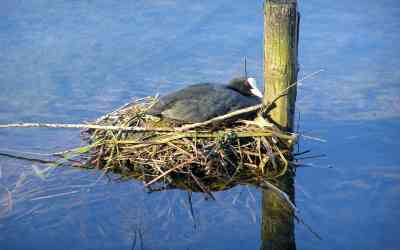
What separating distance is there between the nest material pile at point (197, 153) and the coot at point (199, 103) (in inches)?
4.7

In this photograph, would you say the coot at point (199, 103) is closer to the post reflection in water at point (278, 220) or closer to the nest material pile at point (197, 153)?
the nest material pile at point (197, 153)

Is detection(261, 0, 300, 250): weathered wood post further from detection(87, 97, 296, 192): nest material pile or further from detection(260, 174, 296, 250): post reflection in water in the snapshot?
detection(87, 97, 296, 192): nest material pile

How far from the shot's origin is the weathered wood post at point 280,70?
6.21m

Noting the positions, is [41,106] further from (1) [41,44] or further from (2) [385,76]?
(2) [385,76]

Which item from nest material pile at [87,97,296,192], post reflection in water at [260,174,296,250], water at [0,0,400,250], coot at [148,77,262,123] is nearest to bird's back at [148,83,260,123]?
coot at [148,77,262,123]

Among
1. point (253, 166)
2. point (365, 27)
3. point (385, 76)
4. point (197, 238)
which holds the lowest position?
point (197, 238)

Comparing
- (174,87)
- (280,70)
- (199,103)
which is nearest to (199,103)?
(199,103)

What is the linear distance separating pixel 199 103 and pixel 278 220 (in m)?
1.44

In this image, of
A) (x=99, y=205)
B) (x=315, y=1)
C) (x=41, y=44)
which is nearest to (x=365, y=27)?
(x=315, y=1)

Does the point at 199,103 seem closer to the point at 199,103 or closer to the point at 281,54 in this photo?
the point at 199,103

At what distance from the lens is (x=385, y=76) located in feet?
30.3

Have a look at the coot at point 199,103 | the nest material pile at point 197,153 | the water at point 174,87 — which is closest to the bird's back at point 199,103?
the coot at point 199,103

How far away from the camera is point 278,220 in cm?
595

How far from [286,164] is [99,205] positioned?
5.70ft
